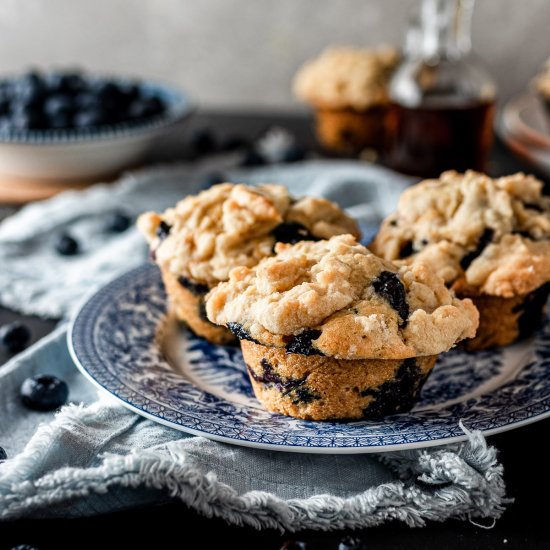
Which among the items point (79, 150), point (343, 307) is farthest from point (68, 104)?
point (343, 307)

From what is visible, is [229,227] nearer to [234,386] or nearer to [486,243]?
[234,386]

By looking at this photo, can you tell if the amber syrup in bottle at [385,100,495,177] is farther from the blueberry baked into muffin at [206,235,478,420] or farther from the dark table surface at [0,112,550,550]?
the dark table surface at [0,112,550,550]

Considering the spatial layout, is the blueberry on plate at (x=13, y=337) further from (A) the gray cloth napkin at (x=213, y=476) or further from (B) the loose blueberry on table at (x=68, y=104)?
(B) the loose blueberry on table at (x=68, y=104)

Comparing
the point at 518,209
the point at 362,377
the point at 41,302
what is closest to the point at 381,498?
the point at 362,377

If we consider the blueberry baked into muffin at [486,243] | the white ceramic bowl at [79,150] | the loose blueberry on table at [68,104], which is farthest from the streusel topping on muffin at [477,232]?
the loose blueberry on table at [68,104]

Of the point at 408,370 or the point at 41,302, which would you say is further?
the point at 41,302

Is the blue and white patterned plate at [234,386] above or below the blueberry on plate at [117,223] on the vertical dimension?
above

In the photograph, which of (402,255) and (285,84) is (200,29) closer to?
(285,84)
